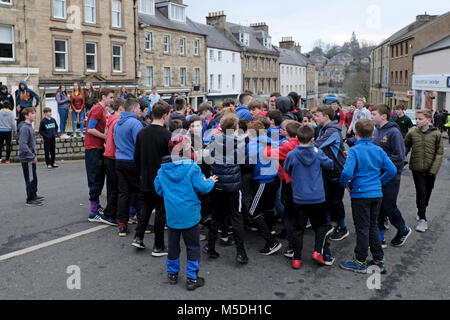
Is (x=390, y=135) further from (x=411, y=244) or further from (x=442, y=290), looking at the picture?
(x=442, y=290)

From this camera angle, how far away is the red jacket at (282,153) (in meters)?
5.79

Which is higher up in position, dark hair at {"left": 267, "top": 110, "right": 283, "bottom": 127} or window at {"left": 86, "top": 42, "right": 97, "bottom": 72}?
window at {"left": 86, "top": 42, "right": 97, "bottom": 72}

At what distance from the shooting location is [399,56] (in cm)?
5009

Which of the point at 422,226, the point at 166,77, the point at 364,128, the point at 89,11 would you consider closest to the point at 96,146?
the point at 364,128

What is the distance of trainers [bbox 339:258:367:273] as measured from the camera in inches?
208

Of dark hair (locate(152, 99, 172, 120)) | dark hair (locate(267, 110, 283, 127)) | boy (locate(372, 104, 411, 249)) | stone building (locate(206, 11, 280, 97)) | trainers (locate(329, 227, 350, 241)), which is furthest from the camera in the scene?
stone building (locate(206, 11, 280, 97))

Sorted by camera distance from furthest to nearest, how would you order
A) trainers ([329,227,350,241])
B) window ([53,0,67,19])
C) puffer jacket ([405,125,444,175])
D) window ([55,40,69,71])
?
1. window ([55,40,69,71])
2. window ([53,0,67,19])
3. puffer jacket ([405,125,444,175])
4. trainers ([329,227,350,241])

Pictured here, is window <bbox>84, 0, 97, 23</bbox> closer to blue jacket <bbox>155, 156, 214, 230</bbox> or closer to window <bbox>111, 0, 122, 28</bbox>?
window <bbox>111, 0, 122, 28</bbox>

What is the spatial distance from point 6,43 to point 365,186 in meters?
23.3

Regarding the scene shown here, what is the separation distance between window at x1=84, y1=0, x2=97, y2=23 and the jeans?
26171mm

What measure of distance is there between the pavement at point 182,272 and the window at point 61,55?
20.3 m

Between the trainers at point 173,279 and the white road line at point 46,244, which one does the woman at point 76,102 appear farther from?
the trainers at point 173,279

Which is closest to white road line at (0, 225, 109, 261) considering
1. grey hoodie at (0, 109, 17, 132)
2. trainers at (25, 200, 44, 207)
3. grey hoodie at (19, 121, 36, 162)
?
trainers at (25, 200, 44, 207)

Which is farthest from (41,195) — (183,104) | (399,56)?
(399,56)
